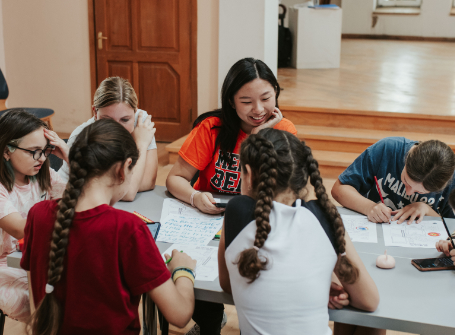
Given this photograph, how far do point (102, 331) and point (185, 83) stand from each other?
416 cm

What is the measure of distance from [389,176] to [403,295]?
75 centimetres

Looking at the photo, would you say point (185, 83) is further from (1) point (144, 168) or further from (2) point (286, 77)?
(1) point (144, 168)

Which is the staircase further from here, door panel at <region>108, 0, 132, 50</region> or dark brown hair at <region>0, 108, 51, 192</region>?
dark brown hair at <region>0, 108, 51, 192</region>

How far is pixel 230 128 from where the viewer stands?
6.61 ft

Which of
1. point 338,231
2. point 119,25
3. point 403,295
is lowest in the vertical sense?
point 403,295

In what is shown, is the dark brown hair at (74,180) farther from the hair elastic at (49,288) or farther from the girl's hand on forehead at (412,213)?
the girl's hand on forehead at (412,213)

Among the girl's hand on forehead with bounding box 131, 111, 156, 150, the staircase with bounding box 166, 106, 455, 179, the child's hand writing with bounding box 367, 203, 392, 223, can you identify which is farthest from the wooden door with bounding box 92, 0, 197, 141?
the child's hand writing with bounding box 367, 203, 392, 223

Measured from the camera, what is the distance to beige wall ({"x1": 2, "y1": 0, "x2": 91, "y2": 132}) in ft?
17.1

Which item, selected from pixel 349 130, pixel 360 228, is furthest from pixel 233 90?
pixel 349 130

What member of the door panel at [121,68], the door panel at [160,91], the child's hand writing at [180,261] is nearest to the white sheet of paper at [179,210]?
the child's hand writing at [180,261]

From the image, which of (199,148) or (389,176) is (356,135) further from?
(199,148)

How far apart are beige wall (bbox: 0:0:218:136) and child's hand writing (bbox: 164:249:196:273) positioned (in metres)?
3.70

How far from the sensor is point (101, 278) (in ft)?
3.63

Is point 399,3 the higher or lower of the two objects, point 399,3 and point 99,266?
the higher
